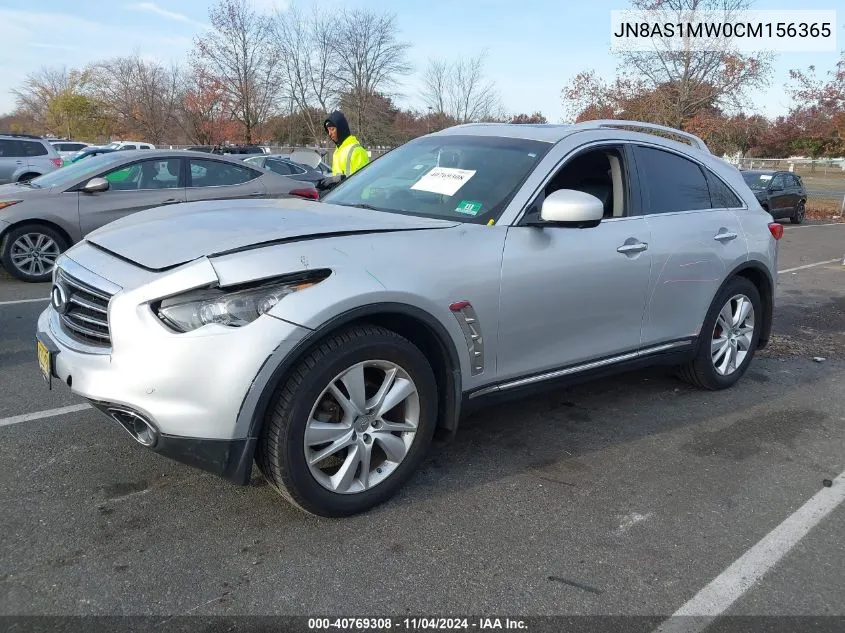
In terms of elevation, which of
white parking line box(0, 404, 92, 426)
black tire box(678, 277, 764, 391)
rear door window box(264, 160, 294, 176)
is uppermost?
rear door window box(264, 160, 294, 176)

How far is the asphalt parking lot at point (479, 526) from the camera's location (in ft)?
8.05

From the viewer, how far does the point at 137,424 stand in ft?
8.69

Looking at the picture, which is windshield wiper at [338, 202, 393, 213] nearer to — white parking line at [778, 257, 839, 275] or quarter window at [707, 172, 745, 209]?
quarter window at [707, 172, 745, 209]

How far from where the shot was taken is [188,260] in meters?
2.65

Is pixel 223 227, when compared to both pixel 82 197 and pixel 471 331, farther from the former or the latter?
pixel 82 197

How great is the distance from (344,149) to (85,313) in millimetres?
4352

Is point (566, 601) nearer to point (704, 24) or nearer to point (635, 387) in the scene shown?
point (635, 387)

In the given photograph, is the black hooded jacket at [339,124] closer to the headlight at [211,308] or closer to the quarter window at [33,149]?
the headlight at [211,308]

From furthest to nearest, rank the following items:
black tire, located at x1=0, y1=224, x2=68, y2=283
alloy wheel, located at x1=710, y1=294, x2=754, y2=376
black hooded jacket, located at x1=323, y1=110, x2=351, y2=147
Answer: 1. black tire, located at x1=0, y1=224, x2=68, y2=283
2. black hooded jacket, located at x1=323, y1=110, x2=351, y2=147
3. alloy wheel, located at x1=710, y1=294, x2=754, y2=376

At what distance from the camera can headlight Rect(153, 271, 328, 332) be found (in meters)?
2.54

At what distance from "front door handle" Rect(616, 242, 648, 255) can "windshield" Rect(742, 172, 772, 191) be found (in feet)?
59.2

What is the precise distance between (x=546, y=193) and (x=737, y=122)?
22.9 m

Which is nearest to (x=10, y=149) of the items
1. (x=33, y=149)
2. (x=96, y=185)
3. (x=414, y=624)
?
(x=33, y=149)

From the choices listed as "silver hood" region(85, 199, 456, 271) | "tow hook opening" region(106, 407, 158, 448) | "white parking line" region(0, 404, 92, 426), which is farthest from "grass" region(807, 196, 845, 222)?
"tow hook opening" region(106, 407, 158, 448)
